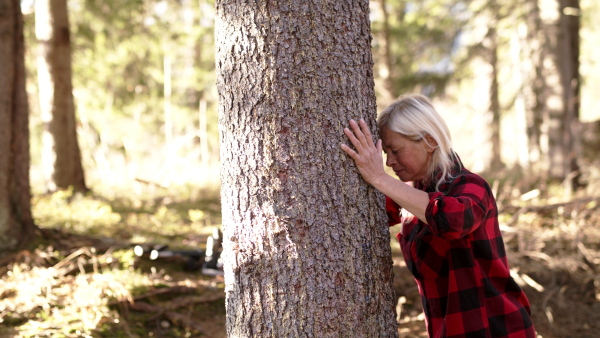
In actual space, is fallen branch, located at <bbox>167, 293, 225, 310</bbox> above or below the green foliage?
below

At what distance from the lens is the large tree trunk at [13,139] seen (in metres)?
4.74

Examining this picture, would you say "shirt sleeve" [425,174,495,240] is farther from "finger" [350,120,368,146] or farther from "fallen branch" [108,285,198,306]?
"fallen branch" [108,285,198,306]

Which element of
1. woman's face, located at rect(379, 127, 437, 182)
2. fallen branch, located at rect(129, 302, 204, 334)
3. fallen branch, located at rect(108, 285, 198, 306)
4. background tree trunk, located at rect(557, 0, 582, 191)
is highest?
background tree trunk, located at rect(557, 0, 582, 191)

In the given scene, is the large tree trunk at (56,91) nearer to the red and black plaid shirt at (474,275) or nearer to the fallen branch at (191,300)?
the fallen branch at (191,300)

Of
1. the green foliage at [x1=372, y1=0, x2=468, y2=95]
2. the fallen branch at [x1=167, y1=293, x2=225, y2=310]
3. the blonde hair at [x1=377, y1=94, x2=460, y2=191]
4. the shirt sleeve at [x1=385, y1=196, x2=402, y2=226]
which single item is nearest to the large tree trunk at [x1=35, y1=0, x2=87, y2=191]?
the fallen branch at [x1=167, y1=293, x2=225, y2=310]

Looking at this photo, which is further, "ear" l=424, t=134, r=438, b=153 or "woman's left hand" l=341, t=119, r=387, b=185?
"ear" l=424, t=134, r=438, b=153

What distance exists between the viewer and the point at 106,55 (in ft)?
41.8

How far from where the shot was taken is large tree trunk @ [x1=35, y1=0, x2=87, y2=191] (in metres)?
8.74

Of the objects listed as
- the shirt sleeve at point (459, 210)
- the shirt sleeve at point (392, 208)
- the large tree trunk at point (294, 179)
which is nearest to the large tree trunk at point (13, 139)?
the large tree trunk at point (294, 179)

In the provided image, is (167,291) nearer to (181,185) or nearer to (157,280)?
(157,280)

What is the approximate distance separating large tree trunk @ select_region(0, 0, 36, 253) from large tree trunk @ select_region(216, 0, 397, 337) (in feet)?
11.4

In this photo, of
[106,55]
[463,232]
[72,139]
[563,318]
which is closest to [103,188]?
[72,139]

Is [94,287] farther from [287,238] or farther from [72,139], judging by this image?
[72,139]

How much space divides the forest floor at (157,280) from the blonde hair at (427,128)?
7.24 ft
